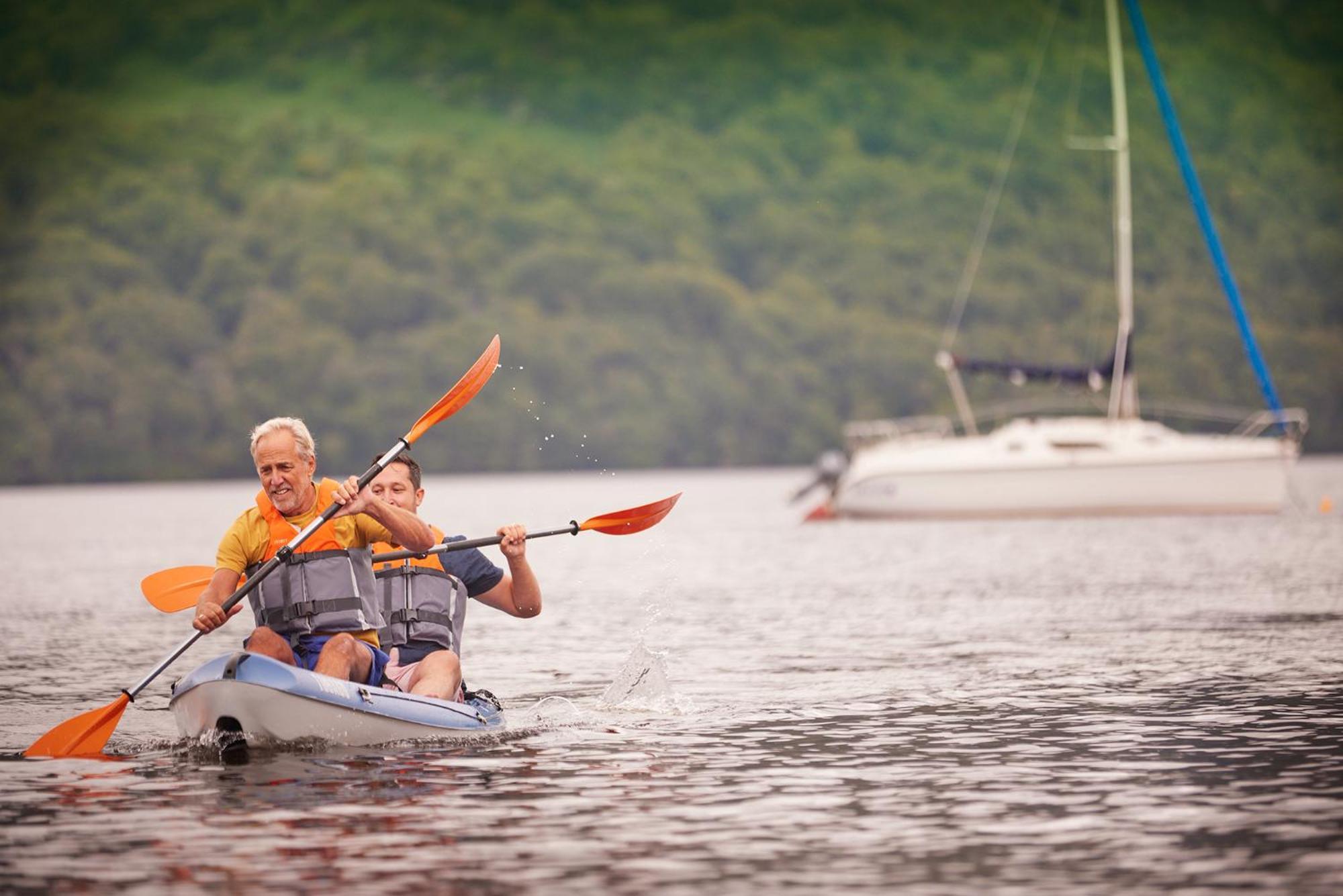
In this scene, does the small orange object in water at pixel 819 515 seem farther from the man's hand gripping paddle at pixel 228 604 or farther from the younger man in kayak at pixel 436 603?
the younger man in kayak at pixel 436 603

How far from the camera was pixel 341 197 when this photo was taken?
522ft

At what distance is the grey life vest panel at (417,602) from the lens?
11930 millimetres

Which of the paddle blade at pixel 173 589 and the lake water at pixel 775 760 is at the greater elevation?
the paddle blade at pixel 173 589

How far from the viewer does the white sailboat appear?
147ft

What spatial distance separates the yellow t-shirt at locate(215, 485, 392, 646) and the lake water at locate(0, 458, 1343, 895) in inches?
46.9

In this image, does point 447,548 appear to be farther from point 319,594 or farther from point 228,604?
point 228,604

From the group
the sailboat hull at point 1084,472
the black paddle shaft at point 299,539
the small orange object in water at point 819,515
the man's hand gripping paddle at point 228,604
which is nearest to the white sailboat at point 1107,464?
the sailboat hull at point 1084,472

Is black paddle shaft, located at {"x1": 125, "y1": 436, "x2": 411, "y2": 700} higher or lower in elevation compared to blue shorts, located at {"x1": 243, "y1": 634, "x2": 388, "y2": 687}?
higher

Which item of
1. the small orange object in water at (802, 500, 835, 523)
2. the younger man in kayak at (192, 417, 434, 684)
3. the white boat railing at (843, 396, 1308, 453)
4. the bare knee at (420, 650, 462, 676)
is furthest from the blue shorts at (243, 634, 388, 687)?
the small orange object in water at (802, 500, 835, 523)

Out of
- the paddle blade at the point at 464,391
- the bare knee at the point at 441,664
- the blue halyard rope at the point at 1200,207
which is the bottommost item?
the bare knee at the point at 441,664

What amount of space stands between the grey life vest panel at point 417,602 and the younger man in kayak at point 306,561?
1.14 feet

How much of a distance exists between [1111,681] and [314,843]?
7952mm

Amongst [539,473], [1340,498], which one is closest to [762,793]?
[1340,498]

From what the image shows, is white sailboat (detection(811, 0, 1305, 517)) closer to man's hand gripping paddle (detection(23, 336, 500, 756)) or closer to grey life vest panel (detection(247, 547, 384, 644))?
man's hand gripping paddle (detection(23, 336, 500, 756))
